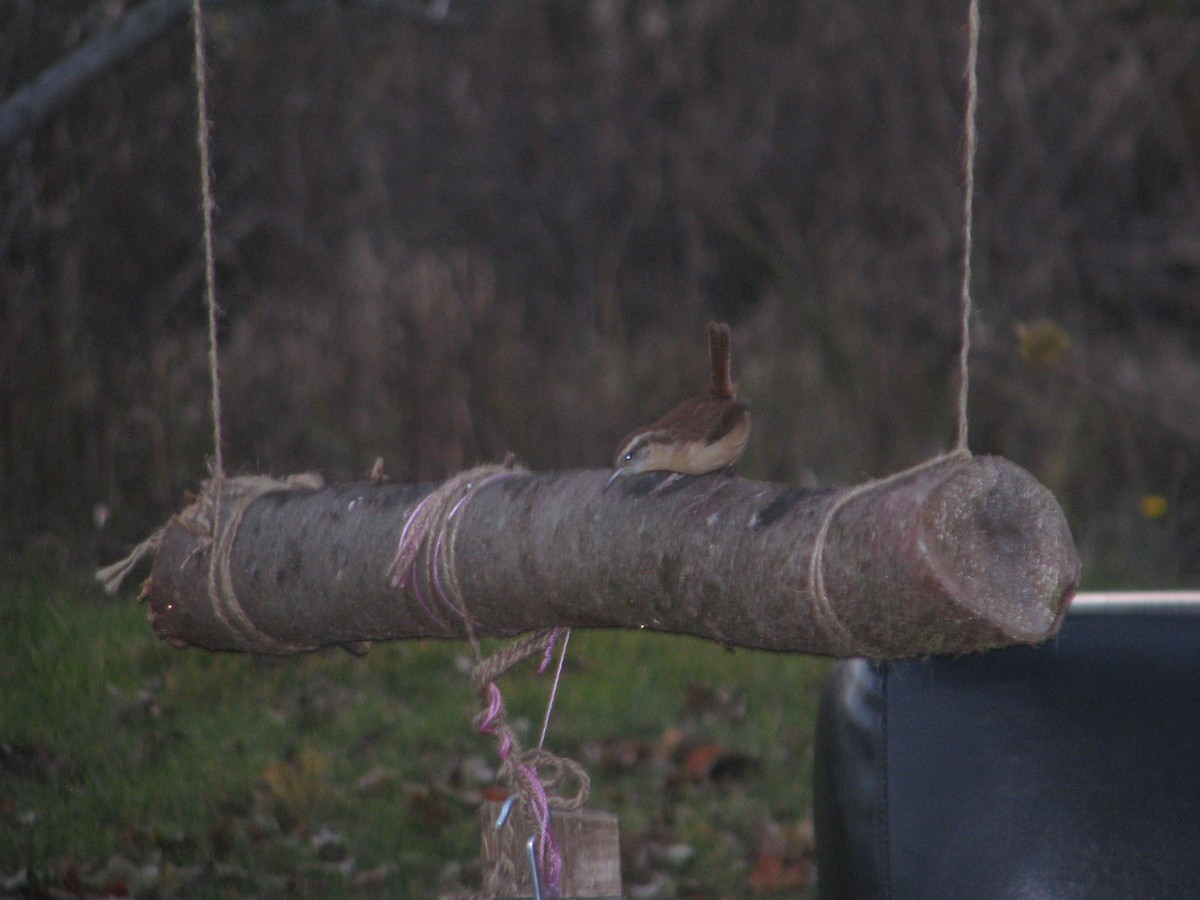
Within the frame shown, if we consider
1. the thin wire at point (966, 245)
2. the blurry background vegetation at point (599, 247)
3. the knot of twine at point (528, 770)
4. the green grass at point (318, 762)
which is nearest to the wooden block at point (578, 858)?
the knot of twine at point (528, 770)

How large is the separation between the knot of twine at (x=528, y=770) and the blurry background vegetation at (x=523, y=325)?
1.70 metres

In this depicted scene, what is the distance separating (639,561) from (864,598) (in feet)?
1.24

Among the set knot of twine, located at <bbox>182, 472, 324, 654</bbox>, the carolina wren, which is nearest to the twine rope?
the carolina wren

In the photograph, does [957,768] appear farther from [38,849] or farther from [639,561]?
[38,849]

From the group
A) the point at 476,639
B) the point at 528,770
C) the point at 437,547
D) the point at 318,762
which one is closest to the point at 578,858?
the point at 528,770

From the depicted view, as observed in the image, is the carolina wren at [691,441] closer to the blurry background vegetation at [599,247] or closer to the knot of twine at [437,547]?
the knot of twine at [437,547]

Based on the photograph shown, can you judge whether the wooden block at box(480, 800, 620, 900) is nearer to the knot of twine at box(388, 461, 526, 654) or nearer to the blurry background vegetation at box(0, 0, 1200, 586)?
the knot of twine at box(388, 461, 526, 654)

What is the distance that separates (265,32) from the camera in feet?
27.0

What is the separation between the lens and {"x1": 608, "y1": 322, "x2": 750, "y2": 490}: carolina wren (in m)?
2.23

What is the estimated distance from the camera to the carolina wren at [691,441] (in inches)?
87.7

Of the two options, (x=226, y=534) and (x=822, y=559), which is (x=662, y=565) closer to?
(x=822, y=559)

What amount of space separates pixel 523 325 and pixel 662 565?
6.23 metres

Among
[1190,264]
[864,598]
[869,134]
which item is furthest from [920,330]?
[864,598]

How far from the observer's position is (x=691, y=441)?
7.46ft
